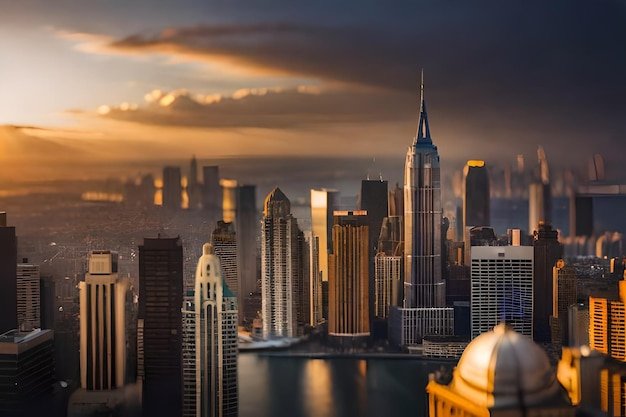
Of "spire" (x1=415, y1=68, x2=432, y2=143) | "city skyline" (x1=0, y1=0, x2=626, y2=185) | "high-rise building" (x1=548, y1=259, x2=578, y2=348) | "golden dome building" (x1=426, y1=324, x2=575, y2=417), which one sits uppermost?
"city skyline" (x1=0, y1=0, x2=626, y2=185)

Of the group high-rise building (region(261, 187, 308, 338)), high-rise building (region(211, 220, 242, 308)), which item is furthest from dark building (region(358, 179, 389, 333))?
high-rise building (region(211, 220, 242, 308))

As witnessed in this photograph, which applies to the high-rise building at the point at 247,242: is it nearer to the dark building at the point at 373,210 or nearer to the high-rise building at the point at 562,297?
the dark building at the point at 373,210

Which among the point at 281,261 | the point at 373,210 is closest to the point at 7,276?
the point at 281,261

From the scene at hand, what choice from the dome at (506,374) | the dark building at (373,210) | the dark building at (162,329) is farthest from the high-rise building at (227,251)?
the dome at (506,374)

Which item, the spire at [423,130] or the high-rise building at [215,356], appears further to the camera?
the spire at [423,130]

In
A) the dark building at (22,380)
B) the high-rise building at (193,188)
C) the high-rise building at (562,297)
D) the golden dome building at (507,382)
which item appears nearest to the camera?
the golden dome building at (507,382)

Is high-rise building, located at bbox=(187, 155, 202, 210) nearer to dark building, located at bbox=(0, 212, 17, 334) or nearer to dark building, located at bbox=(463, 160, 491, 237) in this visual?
dark building, located at bbox=(0, 212, 17, 334)

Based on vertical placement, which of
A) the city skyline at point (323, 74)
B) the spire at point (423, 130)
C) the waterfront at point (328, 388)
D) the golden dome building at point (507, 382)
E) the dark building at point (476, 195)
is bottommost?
the waterfront at point (328, 388)
